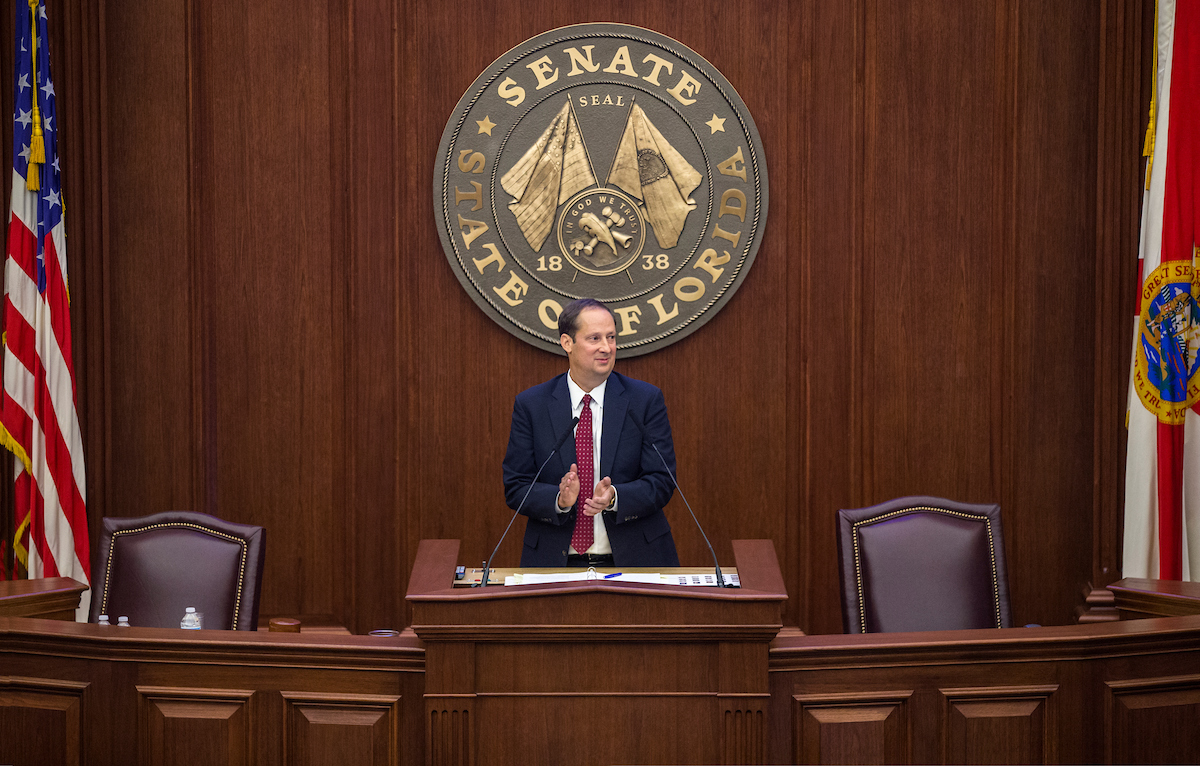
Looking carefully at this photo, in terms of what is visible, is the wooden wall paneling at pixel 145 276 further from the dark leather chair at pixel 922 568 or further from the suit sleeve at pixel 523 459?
the dark leather chair at pixel 922 568

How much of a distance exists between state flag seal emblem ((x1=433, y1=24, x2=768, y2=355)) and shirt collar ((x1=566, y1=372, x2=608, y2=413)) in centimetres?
105

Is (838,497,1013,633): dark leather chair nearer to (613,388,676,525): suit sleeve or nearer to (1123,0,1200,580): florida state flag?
(613,388,676,525): suit sleeve

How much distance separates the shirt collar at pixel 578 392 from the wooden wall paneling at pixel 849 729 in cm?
128

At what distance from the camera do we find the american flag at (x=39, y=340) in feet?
13.5

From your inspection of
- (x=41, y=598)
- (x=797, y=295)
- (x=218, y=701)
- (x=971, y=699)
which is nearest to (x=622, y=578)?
(x=971, y=699)

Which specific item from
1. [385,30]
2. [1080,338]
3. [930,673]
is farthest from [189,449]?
[1080,338]

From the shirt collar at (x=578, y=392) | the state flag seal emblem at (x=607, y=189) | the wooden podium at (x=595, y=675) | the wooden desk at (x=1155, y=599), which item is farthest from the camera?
the state flag seal emblem at (x=607, y=189)

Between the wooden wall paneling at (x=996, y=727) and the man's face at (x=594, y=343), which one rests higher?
A: the man's face at (x=594, y=343)

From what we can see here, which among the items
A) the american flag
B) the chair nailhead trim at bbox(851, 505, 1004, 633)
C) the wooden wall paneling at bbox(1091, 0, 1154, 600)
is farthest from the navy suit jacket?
the wooden wall paneling at bbox(1091, 0, 1154, 600)

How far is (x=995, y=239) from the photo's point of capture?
14.8 ft

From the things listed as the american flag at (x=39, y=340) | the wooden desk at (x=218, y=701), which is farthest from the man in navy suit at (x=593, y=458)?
the american flag at (x=39, y=340)

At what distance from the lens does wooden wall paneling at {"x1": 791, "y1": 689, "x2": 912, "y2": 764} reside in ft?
7.54

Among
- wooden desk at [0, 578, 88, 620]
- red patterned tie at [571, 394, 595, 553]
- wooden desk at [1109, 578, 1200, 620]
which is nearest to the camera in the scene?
wooden desk at [1109, 578, 1200, 620]

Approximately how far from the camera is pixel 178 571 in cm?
321
